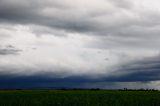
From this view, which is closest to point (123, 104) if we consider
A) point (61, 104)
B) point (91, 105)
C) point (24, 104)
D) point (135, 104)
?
point (135, 104)

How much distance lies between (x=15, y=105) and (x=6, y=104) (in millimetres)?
1257

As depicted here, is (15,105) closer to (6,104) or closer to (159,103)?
(6,104)

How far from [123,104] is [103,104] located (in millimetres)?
3164

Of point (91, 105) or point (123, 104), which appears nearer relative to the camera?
point (91, 105)

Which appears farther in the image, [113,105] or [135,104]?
[135,104]

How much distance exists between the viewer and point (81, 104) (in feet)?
143

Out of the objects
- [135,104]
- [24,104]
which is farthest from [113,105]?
[24,104]

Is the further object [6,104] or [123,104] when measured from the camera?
[123,104]

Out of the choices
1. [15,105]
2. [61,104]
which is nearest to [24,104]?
[15,105]

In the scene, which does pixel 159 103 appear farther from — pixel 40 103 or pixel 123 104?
pixel 40 103

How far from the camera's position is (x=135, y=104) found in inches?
1791

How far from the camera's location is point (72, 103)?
44375 mm

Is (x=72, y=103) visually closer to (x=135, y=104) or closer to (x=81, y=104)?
(x=81, y=104)

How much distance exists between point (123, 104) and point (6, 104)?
15.1m
